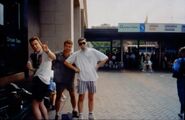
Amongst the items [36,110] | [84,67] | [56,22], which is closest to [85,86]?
[84,67]

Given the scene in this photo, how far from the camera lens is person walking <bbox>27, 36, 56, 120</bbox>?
19.6ft

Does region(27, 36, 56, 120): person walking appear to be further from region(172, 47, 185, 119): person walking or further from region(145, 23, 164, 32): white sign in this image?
region(145, 23, 164, 32): white sign

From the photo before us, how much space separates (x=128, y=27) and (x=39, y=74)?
2430 cm

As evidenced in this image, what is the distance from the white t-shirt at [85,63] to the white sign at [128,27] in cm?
2260

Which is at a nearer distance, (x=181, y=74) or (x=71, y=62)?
(x=71, y=62)

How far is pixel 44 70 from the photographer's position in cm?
607

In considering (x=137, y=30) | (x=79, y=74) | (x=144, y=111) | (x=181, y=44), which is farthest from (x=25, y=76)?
(x=181, y=44)

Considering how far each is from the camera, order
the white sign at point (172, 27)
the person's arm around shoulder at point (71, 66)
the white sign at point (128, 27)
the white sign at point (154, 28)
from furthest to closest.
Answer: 1. the white sign at point (154, 28)
2. the white sign at point (172, 27)
3. the white sign at point (128, 27)
4. the person's arm around shoulder at point (71, 66)

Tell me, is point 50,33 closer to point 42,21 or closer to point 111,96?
point 42,21

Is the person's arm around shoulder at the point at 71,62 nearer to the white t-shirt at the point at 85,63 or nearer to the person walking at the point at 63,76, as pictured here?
the white t-shirt at the point at 85,63

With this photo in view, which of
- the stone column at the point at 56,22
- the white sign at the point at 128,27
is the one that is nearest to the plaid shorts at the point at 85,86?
the stone column at the point at 56,22

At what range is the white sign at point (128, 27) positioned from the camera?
29639 millimetres

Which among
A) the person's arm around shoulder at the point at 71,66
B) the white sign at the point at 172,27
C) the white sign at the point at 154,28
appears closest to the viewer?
the person's arm around shoulder at the point at 71,66

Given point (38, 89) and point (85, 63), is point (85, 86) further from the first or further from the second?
point (38, 89)
